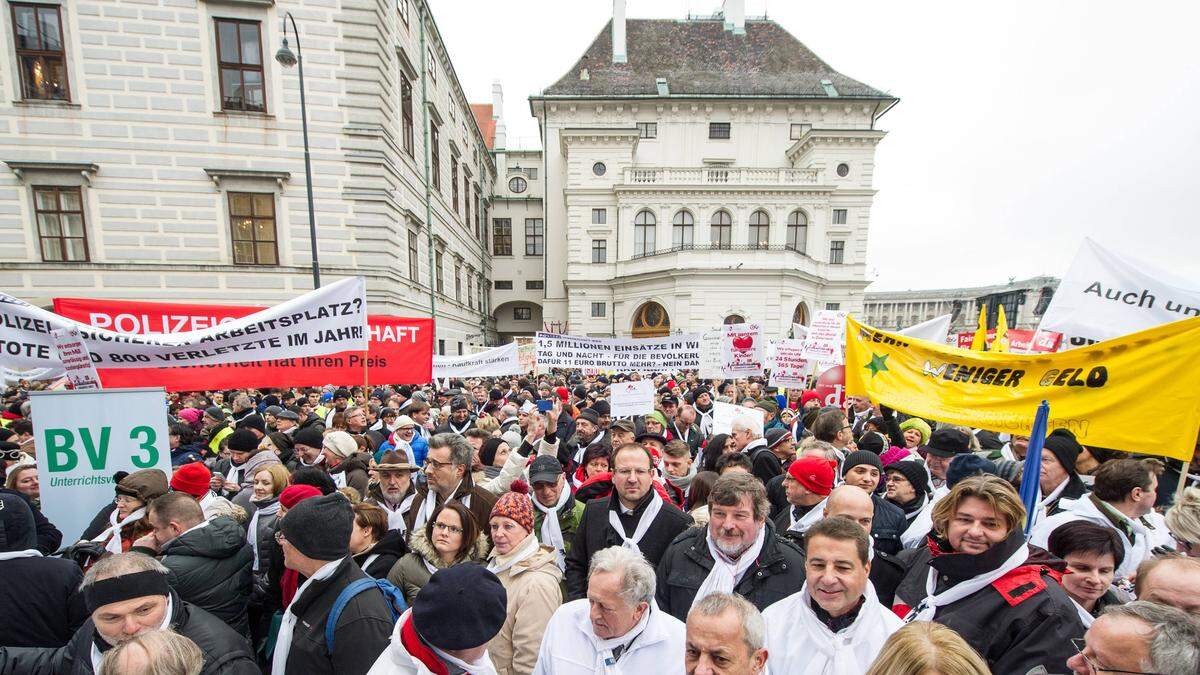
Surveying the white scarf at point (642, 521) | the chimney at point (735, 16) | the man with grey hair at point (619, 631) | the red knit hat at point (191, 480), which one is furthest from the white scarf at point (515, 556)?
the chimney at point (735, 16)

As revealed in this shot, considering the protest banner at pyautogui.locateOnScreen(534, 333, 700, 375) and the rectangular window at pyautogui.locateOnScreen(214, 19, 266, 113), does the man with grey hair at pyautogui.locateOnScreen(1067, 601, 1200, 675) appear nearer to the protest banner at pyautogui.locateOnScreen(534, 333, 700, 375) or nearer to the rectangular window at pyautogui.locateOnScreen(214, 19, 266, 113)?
the protest banner at pyautogui.locateOnScreen(534, 333, 700, 375)

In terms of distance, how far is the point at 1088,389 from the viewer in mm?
3021

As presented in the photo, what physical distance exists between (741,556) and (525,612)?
1.16 m

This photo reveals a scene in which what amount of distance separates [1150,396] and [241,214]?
18314 millimetres

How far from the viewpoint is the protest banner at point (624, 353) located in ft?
28.6

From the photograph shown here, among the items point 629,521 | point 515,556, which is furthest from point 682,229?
point 515,556

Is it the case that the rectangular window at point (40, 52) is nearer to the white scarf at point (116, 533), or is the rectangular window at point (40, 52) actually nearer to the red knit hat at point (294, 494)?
the white scarf at point (116, 533)

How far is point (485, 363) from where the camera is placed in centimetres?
1028

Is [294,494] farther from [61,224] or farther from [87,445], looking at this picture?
[61,224]

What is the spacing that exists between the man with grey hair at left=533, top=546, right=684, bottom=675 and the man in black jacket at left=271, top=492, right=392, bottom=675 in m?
0.76

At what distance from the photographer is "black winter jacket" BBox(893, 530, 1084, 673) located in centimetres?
179

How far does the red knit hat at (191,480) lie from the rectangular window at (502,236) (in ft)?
132

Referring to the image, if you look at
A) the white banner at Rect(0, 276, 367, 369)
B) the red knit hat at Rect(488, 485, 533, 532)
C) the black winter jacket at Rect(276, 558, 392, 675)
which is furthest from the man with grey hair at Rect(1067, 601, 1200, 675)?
the white banner at Rect(0, 276, 367, 369)

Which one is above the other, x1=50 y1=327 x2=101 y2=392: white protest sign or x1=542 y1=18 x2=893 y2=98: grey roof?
x1=542 y1=18 x2=893 y2=98: grey roof
